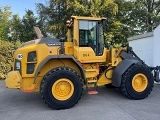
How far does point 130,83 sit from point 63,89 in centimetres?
198

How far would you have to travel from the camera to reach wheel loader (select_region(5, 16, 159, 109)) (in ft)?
18.6

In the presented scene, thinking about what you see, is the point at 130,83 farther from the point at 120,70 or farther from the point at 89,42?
the point at 89,42

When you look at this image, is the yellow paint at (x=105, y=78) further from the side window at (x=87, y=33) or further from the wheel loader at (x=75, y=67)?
the side window at (x=87, y=33)

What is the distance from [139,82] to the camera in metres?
6.61

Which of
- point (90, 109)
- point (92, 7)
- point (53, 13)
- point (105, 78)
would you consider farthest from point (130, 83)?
point (53, 13)

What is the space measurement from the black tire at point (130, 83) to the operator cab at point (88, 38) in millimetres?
849

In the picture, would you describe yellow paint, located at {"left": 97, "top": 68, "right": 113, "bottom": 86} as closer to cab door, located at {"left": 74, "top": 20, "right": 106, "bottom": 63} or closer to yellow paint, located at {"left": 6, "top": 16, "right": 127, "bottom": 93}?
yellow paint, located at {"left": 6, "top": 16, "right": 127, "bottom": 93}

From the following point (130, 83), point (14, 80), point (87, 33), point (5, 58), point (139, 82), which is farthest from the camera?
point (5, 58)

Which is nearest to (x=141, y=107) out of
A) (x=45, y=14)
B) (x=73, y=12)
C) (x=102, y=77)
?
(x=102, y=77)

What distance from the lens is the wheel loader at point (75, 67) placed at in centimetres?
566

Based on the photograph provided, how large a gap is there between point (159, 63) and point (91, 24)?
4.36 meters

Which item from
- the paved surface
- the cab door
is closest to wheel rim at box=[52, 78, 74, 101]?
the paved surface

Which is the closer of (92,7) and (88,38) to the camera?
(88,38)

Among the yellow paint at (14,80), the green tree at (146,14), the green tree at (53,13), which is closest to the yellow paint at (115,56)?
the yellow paint at (14,80)
